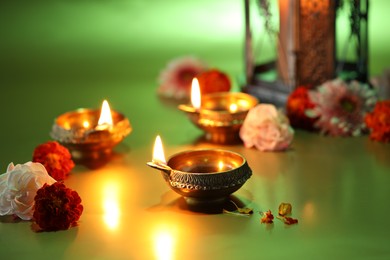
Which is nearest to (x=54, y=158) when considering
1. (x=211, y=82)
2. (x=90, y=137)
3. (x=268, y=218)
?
(x=90, y=137)

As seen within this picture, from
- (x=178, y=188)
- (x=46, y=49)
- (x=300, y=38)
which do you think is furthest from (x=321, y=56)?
(x=46, y=49)

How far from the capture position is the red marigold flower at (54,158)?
6.30 ft

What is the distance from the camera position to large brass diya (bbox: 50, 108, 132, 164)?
2029mm

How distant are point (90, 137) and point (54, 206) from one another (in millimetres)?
379

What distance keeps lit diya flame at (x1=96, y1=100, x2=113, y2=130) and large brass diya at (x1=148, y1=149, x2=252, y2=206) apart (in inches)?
11.2

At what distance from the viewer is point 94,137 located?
2.03 metres

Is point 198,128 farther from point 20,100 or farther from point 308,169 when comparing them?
point 20,100

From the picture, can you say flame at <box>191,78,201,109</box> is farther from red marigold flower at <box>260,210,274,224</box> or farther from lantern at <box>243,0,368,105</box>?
red marigold flower at <box>260,210,274,224</box>

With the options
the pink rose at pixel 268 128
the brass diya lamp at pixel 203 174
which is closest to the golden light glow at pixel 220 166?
the brass diya lamp at pixel 203 174

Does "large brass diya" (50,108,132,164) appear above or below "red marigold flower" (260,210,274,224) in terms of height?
above

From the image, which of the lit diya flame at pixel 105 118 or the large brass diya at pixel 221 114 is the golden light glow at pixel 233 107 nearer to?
the large brass diya at pixel 221 114

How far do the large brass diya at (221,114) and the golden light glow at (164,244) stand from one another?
50 centimetres

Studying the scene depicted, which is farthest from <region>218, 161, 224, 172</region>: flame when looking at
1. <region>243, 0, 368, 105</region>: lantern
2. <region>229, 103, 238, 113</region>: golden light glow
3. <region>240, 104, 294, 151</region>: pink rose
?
<region>243, 0, 368, 105</region>: lantern

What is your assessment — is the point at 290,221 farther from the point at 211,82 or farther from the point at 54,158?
the point at 211,82
